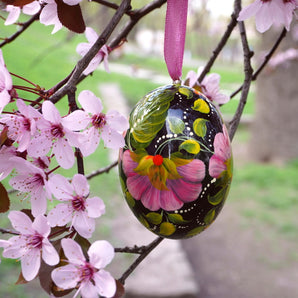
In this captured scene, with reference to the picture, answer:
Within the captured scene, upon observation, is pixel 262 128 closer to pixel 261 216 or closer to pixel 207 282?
pixel 261 216

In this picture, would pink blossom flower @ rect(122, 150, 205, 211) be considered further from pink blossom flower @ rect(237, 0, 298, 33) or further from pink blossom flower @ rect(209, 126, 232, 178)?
pink blossom flower @ rect(237, 0, 298, 33)

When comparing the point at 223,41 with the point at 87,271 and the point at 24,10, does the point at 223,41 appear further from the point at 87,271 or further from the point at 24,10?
the point at 87,271

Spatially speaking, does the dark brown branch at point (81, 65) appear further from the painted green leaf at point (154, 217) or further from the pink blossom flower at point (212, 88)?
the pink blossom flower at point (212, 88)

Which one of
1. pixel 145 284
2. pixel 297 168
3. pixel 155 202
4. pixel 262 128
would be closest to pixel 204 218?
pixel 155 202

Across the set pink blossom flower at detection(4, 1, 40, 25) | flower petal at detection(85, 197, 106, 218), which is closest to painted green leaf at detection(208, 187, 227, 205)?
flower petal at detection(85, 197, 106, 218)

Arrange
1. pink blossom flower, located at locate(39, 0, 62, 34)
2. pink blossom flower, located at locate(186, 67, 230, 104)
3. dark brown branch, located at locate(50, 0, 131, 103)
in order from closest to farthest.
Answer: dark brown branch, located at locate(50, 0, 131, 103), pink blossom flower, located at locate(39, 0, 62, 34), pink blossom flower, located at locate(186, 67, 230, 104)

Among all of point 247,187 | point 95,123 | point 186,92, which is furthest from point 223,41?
point 247,187
